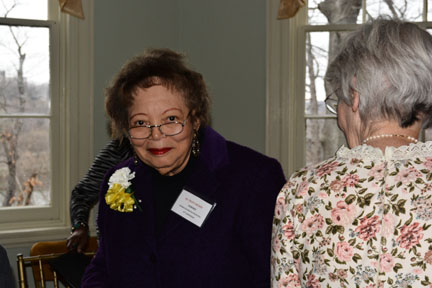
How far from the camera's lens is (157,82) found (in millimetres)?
1883

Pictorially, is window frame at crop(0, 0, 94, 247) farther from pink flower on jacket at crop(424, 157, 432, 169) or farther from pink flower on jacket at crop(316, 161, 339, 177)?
pink flower on jacket at crop(424, 157, 432, 169)

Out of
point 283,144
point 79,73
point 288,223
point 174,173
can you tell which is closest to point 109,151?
point 79,73

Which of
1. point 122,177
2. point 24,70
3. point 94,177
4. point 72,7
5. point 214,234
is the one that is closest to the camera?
point 214,234

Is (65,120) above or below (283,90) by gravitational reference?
below

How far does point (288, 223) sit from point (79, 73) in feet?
8.67

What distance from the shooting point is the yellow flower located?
197 cm

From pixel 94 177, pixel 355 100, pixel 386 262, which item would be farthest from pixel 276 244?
pixel 94 177

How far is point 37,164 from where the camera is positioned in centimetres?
388

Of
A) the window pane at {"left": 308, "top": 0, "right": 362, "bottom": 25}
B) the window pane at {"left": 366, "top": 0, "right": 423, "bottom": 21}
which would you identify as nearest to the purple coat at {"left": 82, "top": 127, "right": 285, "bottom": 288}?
the window pane at {"left": 308, "top": 0, "right": 362, "bottom": 25}

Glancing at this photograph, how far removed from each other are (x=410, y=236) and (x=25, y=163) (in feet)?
9.95

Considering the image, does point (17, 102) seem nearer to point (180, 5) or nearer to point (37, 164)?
point (37, 164)

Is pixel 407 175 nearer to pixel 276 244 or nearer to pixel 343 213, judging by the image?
pixel 343 213

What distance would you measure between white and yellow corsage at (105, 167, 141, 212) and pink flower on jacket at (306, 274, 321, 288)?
0.74 metres

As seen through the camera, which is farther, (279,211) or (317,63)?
(317,63)
